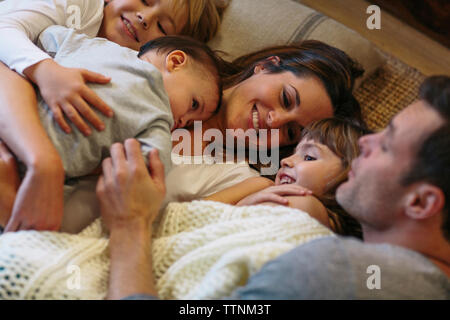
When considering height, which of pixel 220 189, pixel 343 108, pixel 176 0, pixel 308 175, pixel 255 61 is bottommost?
pixel 220 189

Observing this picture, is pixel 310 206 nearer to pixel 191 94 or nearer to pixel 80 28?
pixel 191 94

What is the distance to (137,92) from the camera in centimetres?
107

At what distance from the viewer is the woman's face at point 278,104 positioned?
52.1 inches

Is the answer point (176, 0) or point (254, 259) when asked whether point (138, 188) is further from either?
point (176, 0)

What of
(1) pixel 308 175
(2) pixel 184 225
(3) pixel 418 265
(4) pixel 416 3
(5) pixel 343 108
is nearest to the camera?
(3) pixel 418 265

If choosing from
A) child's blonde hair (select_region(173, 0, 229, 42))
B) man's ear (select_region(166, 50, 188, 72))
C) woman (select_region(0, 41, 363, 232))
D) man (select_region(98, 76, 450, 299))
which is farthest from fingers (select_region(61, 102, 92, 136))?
child's blonde hair (select_region(173, 0, 229, 42))

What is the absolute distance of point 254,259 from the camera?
838 mm

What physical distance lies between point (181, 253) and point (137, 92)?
0.41 m

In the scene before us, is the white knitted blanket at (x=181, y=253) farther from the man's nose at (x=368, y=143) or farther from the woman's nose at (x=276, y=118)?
the woman's nose at (x=276, y=118)

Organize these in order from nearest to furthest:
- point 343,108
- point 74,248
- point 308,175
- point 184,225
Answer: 1. point 74,248
2. point 184,225
3. point 308,175
4. point 343,108

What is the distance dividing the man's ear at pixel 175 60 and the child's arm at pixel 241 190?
0.38 meters

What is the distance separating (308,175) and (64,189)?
643mm

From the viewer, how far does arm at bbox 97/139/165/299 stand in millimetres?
941

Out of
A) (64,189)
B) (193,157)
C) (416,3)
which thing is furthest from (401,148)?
(416,3)
